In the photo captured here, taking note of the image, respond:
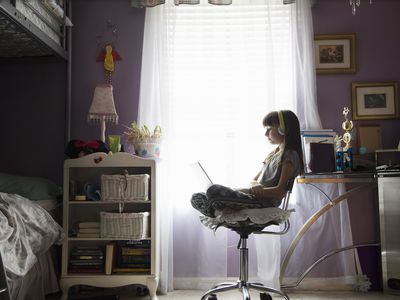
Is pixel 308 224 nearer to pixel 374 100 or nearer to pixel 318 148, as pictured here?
pixel 318 148

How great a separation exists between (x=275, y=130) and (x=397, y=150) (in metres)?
0.96

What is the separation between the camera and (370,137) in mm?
3203

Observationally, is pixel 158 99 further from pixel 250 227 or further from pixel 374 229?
pixel 374 229

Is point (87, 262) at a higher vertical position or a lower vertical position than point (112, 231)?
lower

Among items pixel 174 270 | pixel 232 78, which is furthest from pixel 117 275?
pixel 232 78

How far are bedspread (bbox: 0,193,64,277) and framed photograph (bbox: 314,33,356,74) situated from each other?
2120 millimetres

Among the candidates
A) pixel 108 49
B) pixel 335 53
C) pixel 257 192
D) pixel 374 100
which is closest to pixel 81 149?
A: pixel 108 49

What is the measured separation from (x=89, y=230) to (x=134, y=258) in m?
0.33

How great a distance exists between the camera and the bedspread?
2.11 meters

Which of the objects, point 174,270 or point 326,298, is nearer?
point 326,298

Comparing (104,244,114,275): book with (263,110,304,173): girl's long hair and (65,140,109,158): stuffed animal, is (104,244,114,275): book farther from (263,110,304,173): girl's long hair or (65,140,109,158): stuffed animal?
(263,110,304,173): girl's long hair

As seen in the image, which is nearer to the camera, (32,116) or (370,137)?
(370,137)

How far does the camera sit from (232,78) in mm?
3238

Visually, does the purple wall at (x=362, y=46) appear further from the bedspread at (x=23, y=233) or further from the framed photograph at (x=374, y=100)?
the bedspread at (x=23, y=233)
